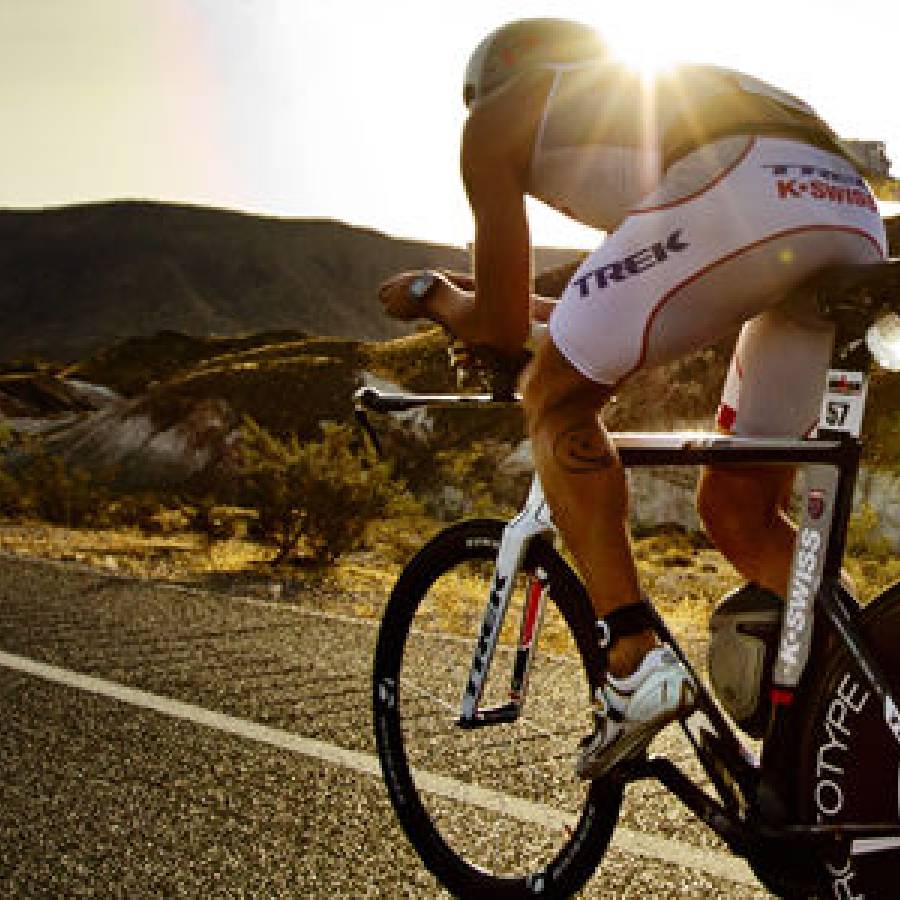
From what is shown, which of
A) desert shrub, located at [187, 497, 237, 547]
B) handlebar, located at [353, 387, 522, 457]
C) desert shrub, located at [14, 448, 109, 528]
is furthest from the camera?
desert shrub, located at [14, 448, 109, 528]

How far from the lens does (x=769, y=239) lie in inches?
103

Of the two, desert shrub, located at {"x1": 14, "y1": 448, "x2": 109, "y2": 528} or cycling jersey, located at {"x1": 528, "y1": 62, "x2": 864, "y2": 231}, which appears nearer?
cycling jersey, located at {"x1": 528, "y1": 62, "x2": 864, "y2": 231}

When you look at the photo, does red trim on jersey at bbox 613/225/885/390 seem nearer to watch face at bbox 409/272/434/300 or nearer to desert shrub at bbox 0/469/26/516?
watch face at bbox 409/272/434/300

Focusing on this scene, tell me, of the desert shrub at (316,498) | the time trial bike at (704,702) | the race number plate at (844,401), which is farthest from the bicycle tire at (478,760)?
the desert shrub at (316,498)

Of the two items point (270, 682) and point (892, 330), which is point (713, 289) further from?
point (270, 682)

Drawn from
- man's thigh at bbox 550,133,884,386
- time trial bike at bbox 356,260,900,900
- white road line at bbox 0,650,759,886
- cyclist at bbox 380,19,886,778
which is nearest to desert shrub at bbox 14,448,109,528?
white road line at bbox 0,650,759,886

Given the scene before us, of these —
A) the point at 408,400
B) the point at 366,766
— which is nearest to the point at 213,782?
the point at 366,766

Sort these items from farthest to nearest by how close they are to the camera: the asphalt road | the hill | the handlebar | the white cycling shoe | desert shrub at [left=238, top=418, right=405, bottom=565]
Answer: the hill, desert shrub at [left=238, top=418, right=405, bottom=565], the asphalt road, the handlebar, the white cycling shoe

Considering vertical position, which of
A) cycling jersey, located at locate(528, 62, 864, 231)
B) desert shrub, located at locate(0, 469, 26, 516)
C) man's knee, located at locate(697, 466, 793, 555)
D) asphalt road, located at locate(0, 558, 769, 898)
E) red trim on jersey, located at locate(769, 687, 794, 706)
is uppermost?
cycling jersey, located at locate(528, 62, 864, 231)

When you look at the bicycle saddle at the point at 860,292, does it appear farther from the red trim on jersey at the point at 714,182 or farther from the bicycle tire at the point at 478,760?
the bicycle tire at the point at 478,760

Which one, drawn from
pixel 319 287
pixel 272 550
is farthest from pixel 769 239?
pixel 319 287

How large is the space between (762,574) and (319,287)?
161654mm

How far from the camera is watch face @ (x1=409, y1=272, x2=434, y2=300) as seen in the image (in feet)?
10.2

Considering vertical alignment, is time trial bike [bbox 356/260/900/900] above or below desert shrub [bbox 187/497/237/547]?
A: above
